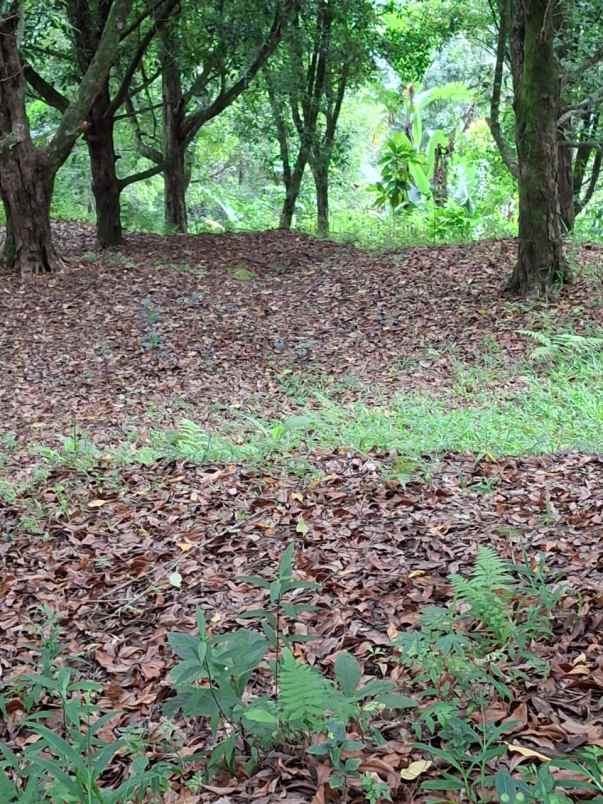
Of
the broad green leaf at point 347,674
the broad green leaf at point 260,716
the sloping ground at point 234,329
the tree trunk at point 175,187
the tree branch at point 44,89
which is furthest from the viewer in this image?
the tree trunk at point 175,187

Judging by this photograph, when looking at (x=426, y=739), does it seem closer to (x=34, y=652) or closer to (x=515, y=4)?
(x=34, y=652)

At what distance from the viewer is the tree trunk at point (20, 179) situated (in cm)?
1048

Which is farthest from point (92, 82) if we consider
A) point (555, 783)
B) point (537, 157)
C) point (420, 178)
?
point (555, 783)

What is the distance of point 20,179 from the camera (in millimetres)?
10805

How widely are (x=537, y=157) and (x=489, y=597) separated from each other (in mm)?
7047

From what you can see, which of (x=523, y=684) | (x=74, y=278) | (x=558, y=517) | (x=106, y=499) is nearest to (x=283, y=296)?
(x=74, y=278)

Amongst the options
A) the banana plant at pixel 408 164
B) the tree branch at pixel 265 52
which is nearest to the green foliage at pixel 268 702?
the tree branch at pixel 265 52

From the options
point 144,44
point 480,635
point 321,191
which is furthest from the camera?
point 321,191

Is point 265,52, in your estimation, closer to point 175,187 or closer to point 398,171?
point 175,187

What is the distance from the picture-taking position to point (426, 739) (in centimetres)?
223

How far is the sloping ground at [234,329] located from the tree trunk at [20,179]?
511 millimetres

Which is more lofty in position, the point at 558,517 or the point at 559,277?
the point at 559,277

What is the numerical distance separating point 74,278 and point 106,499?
7059mm

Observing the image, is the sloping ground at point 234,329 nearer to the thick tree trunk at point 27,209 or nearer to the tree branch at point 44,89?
the thick tree trunk at point 27,209
